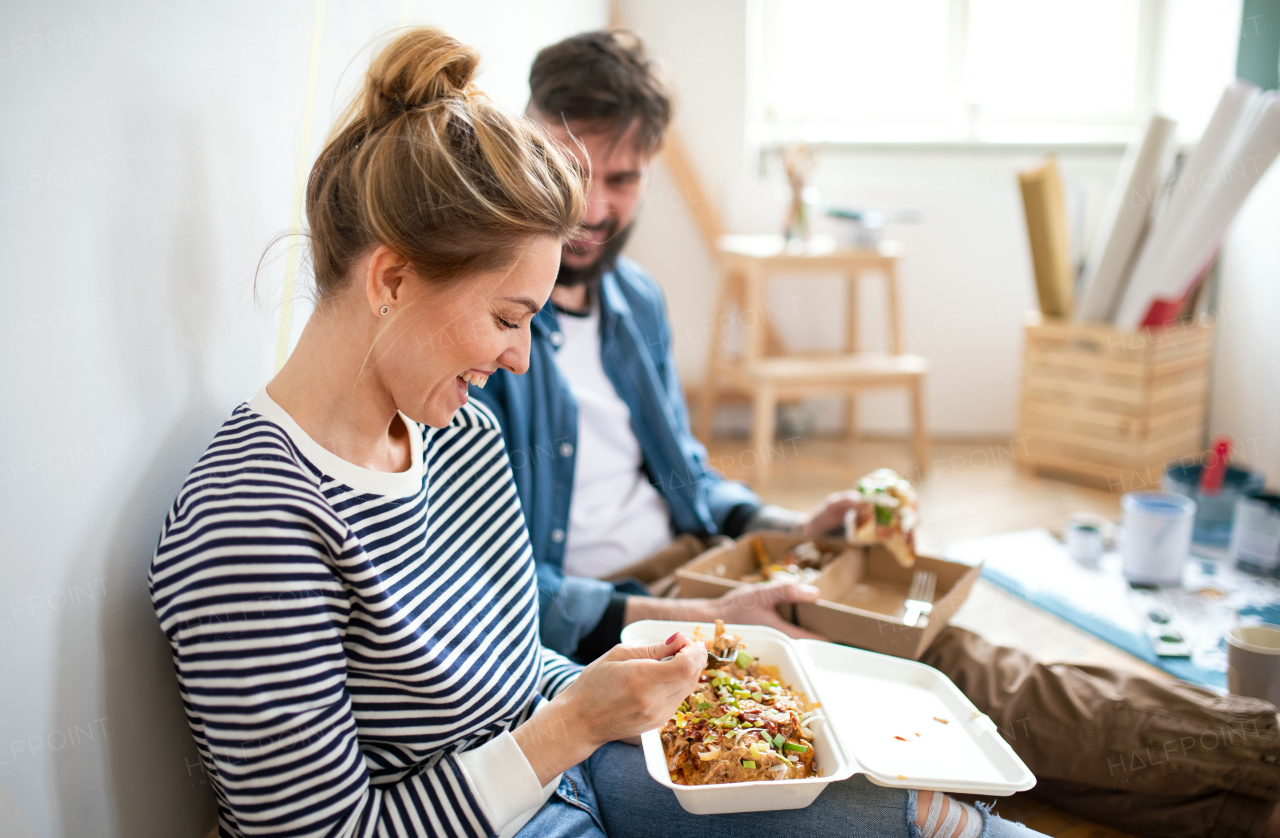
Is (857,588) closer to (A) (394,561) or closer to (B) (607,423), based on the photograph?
(B) (607,423)

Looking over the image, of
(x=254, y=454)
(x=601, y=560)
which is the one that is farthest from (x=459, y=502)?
(x=601, y=560)

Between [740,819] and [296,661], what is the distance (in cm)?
50

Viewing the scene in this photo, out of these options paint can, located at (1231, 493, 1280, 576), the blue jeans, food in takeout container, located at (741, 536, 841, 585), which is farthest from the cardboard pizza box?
paint can, located at (1231, 493, 1280, 576)

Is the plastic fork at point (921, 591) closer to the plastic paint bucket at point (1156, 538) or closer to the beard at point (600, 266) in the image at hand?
the beard at point (600, 266)

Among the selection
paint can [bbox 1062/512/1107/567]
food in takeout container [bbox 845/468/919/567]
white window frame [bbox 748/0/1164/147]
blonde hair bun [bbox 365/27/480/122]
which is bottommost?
paint can [bbox 1062/512/1107/567]

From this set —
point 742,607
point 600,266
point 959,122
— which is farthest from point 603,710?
point 959,122

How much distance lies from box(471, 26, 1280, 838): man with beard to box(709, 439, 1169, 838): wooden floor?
19.5 inches

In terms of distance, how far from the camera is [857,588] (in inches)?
62.1

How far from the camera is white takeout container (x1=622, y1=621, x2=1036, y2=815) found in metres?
0.90

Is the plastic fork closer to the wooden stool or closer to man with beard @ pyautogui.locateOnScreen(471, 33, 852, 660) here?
man with beard @ pyautogui.locateOnScreen(471, 33, 852, 660)

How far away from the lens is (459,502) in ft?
3.42

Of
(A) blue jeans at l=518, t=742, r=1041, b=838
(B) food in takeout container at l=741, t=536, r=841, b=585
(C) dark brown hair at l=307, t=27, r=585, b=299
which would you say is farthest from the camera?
(B) food in takeout container at l=741, t=536, r=841, b=585

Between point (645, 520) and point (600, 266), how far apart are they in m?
0.45

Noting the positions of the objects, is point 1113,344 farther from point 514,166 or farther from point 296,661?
point 296,661
